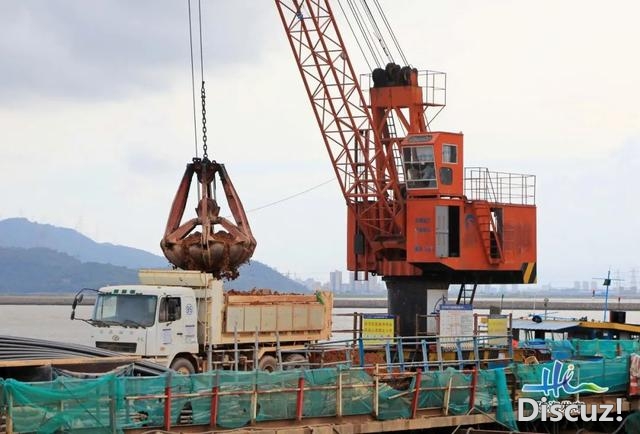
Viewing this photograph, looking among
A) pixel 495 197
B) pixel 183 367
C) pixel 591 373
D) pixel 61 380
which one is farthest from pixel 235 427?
pixel 495 197

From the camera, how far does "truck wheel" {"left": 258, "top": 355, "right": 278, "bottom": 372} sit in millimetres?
38812

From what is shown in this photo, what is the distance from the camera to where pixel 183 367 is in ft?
121

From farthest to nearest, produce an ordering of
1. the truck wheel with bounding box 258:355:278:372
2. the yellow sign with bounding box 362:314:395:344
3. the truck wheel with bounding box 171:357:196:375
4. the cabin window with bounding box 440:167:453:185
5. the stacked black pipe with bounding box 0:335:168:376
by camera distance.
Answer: the cabin window with bounding box 440:167:453:185 → the yellow sign with bounding box 362:314:395:344 → the truck wheel with bounding box 258:355:278:372 → the truck wheel with bounding box 171:357:196:375 → the stacked black pipe with bounding box 0:335:168:376

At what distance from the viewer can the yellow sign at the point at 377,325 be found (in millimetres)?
43812

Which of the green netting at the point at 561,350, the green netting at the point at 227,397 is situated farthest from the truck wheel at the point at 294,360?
the green netting at the point at 561,350

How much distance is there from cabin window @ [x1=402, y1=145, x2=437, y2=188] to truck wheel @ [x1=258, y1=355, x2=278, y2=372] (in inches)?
393

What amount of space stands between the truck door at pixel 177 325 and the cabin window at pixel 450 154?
12521 millimetres

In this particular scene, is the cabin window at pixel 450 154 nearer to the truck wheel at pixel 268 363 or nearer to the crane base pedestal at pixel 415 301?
the crane base pedestal at pixel 415 301

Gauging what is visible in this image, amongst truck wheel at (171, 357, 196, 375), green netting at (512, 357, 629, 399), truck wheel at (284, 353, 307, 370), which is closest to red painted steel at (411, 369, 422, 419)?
green netting at (512, 357, 629, 399)

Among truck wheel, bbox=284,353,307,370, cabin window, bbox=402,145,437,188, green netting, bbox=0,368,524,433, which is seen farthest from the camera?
cabin window, bbox=402,145,437,188

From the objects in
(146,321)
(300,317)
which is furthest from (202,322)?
(300,317)

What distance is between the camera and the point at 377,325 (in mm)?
44156

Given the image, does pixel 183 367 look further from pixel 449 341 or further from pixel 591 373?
pixel 591 373

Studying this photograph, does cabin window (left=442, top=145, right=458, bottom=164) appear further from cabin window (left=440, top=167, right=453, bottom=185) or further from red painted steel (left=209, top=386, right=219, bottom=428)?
red painted steel (left=209, top=386, right=219, bottom=428)
